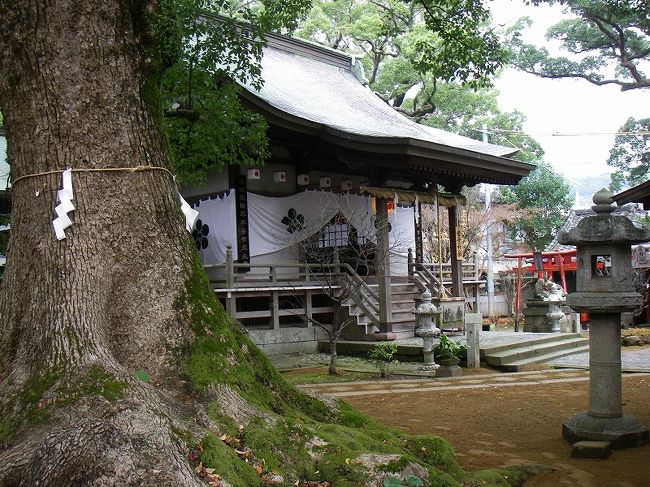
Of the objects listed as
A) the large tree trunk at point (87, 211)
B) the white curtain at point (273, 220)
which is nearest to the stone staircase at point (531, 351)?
the white curtain at point (273, 220)

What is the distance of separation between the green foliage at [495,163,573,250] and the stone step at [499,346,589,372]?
53.0 ft

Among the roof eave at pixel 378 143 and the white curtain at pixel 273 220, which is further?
the white curtain at pixel 273 220

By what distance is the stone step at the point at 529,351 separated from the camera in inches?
475

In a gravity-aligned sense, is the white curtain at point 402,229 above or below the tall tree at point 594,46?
below

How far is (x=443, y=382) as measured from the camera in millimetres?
10422

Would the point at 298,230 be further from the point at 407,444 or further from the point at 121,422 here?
the point at 121,422

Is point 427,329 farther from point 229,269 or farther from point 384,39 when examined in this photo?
point 384,39

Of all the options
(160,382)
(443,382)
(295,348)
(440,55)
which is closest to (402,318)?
(295,348)

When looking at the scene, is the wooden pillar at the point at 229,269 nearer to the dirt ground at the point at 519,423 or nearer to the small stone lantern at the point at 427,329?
the small stone lantern at the point at 427,329

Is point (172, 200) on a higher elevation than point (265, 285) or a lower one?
higher

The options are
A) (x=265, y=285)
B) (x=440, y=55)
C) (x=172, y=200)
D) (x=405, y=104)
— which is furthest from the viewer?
(x=405, y=104)

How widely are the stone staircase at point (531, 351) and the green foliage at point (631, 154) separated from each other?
48.8ft

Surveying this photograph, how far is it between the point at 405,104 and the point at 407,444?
29.6 meters

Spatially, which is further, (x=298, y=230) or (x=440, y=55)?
(x=298, y=230)
